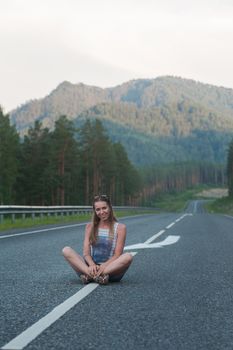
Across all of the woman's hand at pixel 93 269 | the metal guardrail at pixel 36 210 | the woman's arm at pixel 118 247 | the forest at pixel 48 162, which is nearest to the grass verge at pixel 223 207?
the forest at pixel 48 162

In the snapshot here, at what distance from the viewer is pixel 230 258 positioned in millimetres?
12031

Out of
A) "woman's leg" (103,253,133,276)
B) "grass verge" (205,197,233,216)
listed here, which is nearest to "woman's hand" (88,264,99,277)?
"woman's leg" (103,253,133,276)

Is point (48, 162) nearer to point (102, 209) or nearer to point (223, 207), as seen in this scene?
point (223, 207)

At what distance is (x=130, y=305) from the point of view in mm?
6496

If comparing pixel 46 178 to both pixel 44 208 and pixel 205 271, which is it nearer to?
pixel 44 208

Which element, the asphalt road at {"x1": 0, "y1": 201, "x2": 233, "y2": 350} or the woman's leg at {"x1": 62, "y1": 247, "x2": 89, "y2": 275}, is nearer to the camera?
the asphalt road at {"x1": 0, "y1": 201, "x2": 233, "y2": 350}

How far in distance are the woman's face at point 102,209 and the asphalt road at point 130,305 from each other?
962mm

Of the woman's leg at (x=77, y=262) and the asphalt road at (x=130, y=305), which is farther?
the woman's leg at (x=77, y=262)

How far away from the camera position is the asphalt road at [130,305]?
483cm

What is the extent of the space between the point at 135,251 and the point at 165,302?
Answer: 680 cm

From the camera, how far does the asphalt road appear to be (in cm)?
483

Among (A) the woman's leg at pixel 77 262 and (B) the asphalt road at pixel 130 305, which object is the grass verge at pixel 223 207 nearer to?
(B) the asphalt road at pixel 130 305

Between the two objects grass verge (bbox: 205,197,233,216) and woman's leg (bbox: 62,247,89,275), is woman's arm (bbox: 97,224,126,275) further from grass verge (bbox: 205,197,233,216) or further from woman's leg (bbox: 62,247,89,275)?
grass verge (bbox: 205,197,233,216)

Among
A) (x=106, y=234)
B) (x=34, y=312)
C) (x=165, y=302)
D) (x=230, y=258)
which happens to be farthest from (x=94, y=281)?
(x=230, y=258)
